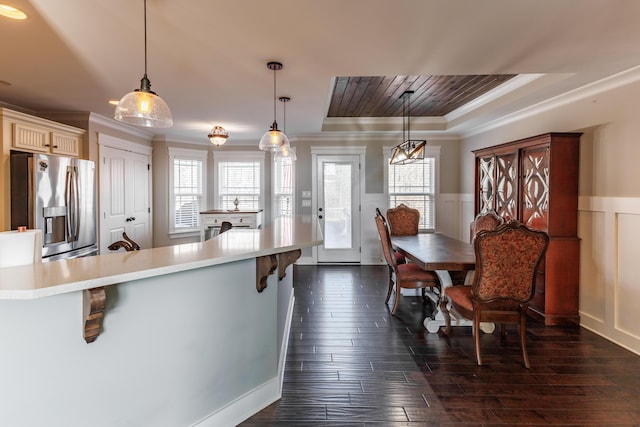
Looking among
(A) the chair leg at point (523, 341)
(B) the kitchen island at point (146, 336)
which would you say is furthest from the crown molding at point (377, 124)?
(B) the kitchen island at point (146, 336)

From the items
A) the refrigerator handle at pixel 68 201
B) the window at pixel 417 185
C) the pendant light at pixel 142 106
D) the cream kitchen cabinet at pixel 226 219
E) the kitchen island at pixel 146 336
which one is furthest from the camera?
the window at pixel 417 185

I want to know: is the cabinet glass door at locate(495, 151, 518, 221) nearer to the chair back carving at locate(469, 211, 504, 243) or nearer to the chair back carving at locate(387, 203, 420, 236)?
the chair back carving at locate(469, 211, 504, 243)

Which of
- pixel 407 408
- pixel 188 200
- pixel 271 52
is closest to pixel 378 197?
pixel 188 200

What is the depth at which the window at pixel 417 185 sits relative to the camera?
6.37 m

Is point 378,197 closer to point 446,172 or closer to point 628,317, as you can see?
point 446,172

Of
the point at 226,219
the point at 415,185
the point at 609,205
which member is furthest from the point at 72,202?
the point at 609,205

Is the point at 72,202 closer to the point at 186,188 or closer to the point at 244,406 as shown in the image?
the point at 186,188

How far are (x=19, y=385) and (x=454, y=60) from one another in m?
3.14

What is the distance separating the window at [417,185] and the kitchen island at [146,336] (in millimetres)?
4383

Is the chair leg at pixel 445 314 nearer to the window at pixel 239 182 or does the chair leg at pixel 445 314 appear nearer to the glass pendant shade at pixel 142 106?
the glass pendant shade at pixel 142 106

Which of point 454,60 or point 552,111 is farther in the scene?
point 552,111

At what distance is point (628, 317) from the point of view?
2975 mm

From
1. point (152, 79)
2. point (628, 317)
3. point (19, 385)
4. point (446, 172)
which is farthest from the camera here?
point (446, 172)

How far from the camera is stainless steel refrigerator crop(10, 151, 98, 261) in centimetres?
346
